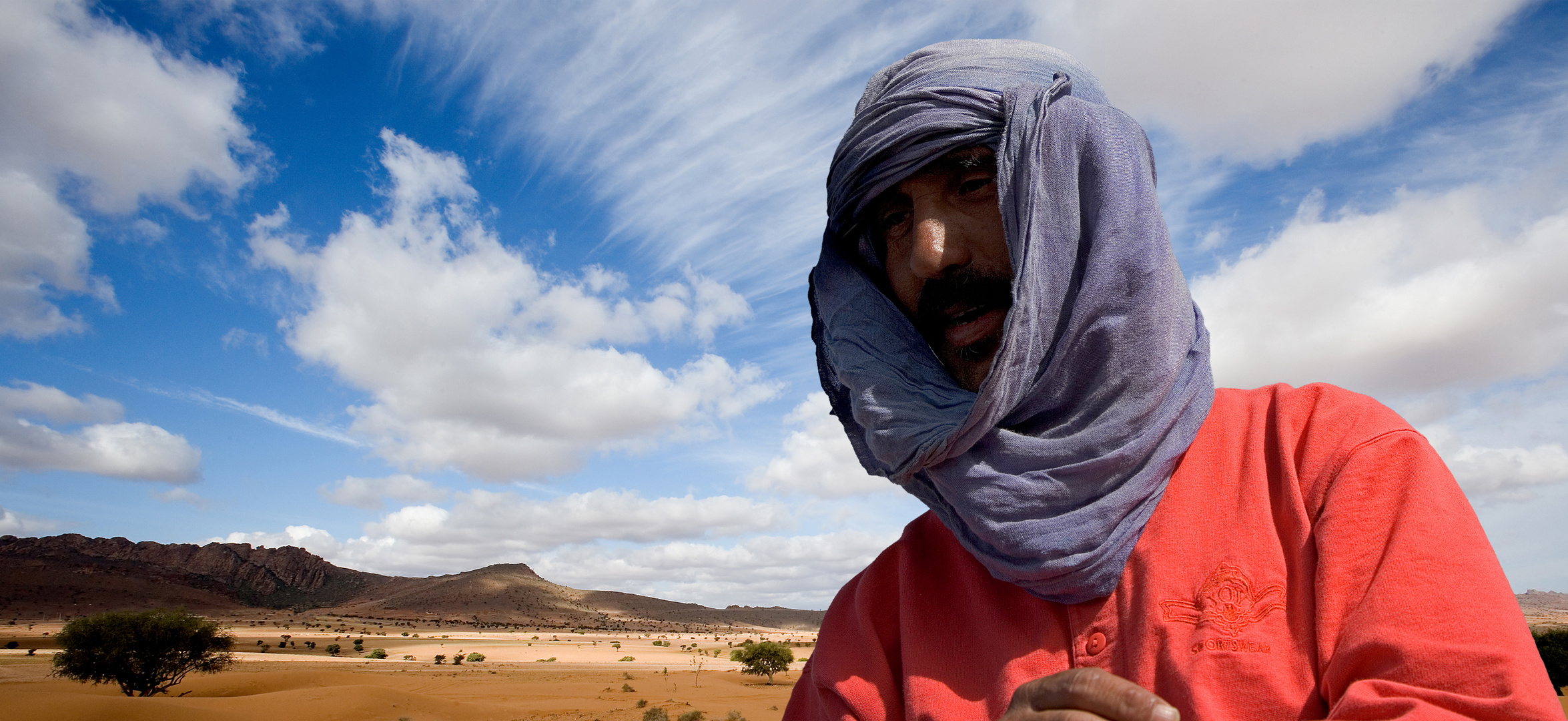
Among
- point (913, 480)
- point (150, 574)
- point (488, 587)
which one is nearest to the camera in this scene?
point (913, 480)

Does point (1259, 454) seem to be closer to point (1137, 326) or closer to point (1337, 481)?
point (1337, 481)

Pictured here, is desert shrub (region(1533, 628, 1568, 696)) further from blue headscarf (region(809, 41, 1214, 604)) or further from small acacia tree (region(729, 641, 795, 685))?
blue headscarf (region(809, 41, 1214, 604))

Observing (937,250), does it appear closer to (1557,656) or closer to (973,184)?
(973,184)

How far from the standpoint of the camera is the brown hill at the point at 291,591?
74938 millimetres

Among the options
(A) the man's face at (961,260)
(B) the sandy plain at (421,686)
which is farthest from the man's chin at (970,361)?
(B) the sandy plain at (421,686)

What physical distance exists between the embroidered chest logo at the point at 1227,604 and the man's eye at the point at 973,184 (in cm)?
82

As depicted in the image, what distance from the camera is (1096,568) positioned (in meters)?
1.24

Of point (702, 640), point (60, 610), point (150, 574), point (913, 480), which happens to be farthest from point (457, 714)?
point (150, 574)

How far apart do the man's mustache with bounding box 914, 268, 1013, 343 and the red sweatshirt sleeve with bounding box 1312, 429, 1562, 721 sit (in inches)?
25.4

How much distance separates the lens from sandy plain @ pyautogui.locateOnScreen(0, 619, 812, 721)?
15547mm

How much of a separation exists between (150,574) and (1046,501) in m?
111

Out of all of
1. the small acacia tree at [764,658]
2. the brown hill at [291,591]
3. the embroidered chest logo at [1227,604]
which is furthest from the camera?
the brown hill at [291,591]

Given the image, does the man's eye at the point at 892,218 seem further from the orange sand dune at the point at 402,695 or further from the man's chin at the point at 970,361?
the orange sand dune at the point at 402,695

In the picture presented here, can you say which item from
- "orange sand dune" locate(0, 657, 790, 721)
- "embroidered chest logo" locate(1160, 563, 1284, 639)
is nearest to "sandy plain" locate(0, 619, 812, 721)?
"orange sand dune" locate(0, 657, 790, 721)
